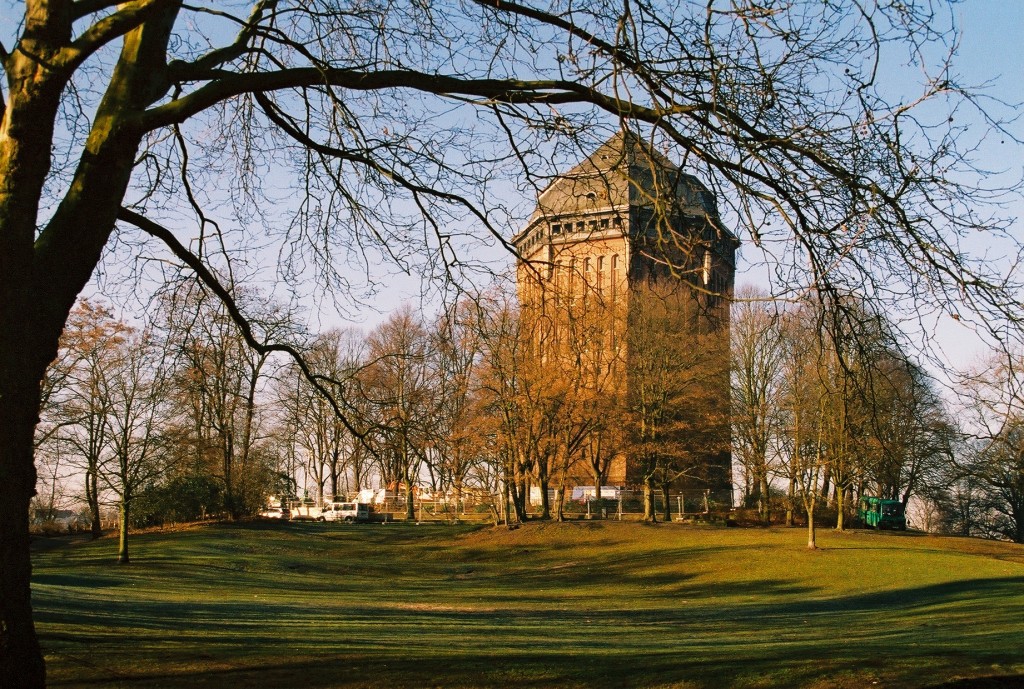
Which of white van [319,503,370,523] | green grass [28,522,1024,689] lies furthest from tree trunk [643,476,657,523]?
white van [319,503,370,523]

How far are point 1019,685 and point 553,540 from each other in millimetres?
33525

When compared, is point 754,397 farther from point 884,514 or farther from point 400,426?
point 400,426

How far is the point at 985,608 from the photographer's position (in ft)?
67.9

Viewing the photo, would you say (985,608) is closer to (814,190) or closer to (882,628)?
(882,628)

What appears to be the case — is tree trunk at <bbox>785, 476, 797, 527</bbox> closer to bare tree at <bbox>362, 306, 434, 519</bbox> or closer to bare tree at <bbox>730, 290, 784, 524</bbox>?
bare tree at <bbox>730, 290, 784, 524</bbox>

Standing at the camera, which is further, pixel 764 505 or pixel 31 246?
pixel 764 505

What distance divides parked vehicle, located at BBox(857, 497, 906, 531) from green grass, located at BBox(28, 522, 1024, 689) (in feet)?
23.1

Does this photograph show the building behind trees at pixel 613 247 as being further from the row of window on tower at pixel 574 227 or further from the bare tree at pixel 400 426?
the bare tree at pixel 400 426

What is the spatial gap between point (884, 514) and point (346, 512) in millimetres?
29873

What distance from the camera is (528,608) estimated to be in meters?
22.9

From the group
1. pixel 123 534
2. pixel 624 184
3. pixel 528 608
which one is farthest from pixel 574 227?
pixel 123 534

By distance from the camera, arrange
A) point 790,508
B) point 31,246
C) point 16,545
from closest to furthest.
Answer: point 16,545, point 31,246, point 790,508

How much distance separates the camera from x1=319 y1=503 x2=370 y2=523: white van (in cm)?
5322

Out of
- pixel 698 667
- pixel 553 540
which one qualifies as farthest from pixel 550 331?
pixel 553 540
